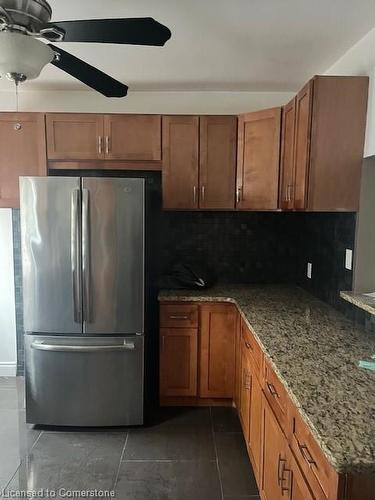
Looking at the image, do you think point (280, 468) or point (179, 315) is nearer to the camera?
point (280, 468)

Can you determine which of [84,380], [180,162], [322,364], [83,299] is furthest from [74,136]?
[322,364]

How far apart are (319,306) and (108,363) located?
154cm

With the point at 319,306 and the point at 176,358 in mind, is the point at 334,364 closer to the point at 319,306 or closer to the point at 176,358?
the point at 319,306

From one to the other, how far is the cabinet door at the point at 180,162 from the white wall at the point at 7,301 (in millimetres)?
1505

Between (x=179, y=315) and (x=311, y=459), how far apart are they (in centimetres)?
167

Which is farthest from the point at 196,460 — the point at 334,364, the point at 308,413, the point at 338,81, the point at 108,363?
the point at 338,81

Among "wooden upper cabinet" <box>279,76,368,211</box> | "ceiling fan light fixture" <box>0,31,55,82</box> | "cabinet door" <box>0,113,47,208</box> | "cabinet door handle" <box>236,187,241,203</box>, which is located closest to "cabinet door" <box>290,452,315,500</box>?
"wooden upper cabinet" <box>279,76,368,211</box>

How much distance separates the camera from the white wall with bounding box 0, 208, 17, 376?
320 cm

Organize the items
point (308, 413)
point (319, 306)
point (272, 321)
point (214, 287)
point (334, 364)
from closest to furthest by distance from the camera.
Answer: point (308, 413), point (334, 364), point (272, 321), point (319, 306), point (214, 287)

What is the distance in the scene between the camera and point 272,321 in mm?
2086

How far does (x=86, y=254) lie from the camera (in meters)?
2.38

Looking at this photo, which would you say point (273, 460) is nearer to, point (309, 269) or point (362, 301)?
point (362, 301)

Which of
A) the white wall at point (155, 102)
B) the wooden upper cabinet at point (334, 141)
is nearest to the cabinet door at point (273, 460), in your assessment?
the wooden upper cabinet at point (334, 141)

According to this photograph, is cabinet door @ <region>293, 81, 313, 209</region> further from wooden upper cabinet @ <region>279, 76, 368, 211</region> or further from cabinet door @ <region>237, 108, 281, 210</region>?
cabinet door @ <region>237, 108, 281, 210</region>
